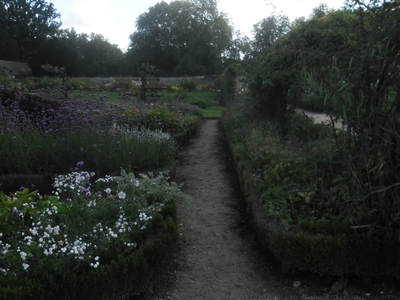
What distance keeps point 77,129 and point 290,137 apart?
12.0 feet

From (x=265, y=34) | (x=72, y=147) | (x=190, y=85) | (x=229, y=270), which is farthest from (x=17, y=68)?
(x=229, y=270)

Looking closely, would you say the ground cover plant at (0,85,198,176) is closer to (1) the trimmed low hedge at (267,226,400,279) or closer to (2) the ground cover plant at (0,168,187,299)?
(2) the ground cover plant at (0,168,187,299)

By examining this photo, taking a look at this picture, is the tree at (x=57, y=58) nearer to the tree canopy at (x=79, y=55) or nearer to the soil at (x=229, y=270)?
the tree canopy at (x=79, y=55)

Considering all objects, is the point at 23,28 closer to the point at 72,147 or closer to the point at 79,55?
the point at 79,55

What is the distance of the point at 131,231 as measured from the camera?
356 cm

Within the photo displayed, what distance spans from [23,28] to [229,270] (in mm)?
59301

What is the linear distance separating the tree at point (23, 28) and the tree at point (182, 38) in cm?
1306

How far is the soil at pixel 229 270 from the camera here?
132 inches

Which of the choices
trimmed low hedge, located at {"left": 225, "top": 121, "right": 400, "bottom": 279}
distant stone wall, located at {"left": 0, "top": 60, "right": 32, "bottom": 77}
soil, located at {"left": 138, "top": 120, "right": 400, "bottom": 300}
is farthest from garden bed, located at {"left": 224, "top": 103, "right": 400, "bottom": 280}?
distant stone wall, located at {"left": 0, "top": 60, "right": 32, "bottom": 77}

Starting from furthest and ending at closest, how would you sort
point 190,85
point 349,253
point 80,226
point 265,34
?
1. point 190,85
2. point 265,34
3. point 80,226
4. point 349,253

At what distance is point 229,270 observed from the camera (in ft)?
12.7

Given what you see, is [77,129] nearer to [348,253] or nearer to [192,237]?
[192,237]

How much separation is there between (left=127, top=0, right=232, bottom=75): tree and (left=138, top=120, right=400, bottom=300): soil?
44.5 metres

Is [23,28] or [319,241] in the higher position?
[23,28]
